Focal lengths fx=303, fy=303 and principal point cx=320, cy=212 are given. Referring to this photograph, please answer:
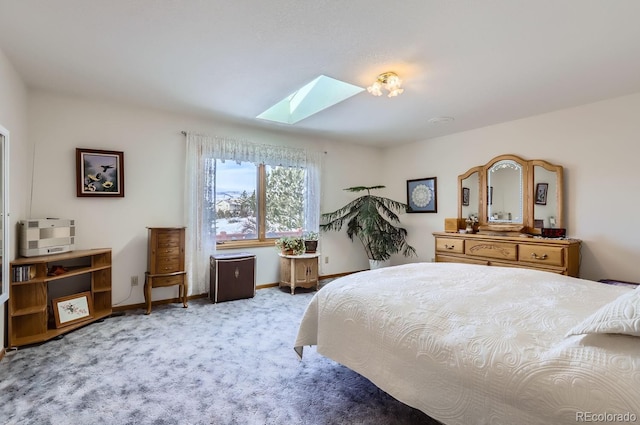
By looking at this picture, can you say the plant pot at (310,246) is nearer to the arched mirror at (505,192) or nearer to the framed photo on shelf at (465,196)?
the framed photo on shelf at (465,196)

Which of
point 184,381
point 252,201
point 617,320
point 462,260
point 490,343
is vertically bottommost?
point 184,381

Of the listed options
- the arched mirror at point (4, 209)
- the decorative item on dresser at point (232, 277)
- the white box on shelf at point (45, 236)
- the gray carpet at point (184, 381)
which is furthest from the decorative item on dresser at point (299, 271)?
the arched mirror at point (4, 209)

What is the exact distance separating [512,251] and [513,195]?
81 centimetres

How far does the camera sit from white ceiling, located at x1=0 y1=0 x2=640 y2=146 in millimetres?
1767

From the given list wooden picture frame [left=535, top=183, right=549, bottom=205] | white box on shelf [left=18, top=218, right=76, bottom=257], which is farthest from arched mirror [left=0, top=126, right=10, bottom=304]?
wooden picture frame [left=535, top=183, right=549, bottom=205]

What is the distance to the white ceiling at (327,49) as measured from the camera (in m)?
1.77

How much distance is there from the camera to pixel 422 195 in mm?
4957

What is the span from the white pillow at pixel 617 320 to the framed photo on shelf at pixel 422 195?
3.78m

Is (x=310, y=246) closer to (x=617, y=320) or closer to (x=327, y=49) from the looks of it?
(x=327, y=49)

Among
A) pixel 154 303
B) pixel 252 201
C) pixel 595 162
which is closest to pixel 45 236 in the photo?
pixel 154 303

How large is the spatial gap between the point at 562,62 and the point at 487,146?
186 centimetres

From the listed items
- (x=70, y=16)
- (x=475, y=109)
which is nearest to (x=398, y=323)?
(x=70, y=16)

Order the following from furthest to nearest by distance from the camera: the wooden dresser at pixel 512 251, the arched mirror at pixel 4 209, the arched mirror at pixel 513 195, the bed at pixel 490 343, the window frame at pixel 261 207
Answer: the window frame at pixel 261 207
the arched mirror at pixel 513 195
the wooden dresser at pixel 512 251
the arched mirror at pixel 4 209
the bed at pixel 490 343

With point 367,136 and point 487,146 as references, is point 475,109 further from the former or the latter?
point 367,136
